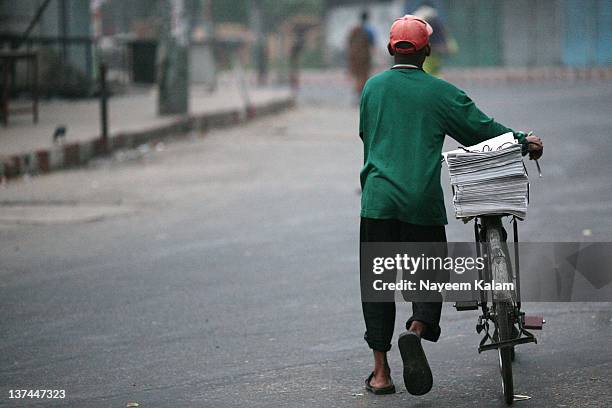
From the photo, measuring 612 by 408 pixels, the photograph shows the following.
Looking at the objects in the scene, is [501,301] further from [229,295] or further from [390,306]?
[229,295]

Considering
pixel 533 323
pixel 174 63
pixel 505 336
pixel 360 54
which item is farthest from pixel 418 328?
pixel 360 54

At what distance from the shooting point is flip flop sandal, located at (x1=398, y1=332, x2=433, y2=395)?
5113 mm

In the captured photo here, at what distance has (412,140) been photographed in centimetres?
532

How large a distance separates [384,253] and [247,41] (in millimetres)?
47155

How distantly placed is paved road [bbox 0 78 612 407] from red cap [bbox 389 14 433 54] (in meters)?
1.54

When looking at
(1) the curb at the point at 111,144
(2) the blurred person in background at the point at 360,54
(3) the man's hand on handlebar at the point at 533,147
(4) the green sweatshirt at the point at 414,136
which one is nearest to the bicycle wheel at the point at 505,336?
(4) the green sweatshirt at the point at 414,136

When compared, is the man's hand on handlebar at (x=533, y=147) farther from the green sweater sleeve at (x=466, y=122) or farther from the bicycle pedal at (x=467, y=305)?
the bicycle pedal at (x=467, y=305)

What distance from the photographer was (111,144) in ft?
54.2

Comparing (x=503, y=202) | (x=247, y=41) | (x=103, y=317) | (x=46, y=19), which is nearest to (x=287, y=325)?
(x=103, y=317)

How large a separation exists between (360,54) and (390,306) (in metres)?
20.9

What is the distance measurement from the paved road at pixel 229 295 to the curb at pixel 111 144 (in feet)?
0.94

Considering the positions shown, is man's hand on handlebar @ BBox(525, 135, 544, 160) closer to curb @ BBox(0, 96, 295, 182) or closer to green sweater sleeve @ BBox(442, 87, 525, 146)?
green sweater sleeve @ BBox(442, 87, 525, 146)

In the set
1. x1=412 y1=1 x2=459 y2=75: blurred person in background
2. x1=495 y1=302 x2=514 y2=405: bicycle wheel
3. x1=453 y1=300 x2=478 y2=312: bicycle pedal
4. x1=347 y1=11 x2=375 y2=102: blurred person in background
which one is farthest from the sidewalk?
x1=495 y1=302 x2=514 y2=405: bicycle wheel

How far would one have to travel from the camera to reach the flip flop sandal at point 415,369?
5113mm
